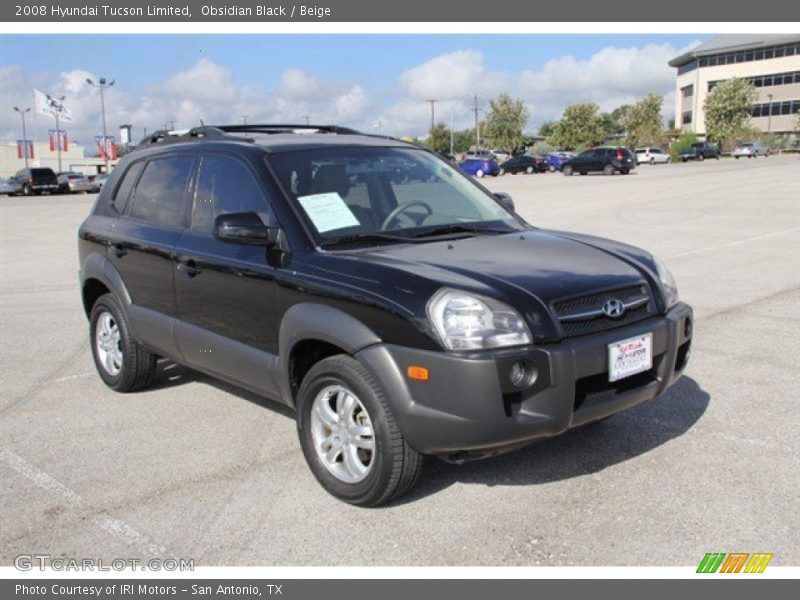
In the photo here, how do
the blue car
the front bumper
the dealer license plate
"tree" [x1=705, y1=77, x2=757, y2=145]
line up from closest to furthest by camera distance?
the front bumper
the dealer license plate
the blue car
"tree" [x1=705, y1=77, x2=757, y2=145]

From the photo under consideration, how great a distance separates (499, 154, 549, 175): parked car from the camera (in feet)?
173

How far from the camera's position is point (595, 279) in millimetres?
3859

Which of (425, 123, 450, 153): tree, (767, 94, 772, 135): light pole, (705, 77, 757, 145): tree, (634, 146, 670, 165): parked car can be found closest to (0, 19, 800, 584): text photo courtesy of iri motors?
(634, 146, 670, 165): parked car

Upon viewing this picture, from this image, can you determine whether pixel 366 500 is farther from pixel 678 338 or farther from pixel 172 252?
pixel 172 252

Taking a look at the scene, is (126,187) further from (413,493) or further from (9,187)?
(9,187)

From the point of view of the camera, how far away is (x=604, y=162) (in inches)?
1649

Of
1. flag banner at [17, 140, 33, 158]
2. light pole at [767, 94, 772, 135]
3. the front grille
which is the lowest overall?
the front grille

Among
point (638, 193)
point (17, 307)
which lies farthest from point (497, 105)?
point (17, 307)

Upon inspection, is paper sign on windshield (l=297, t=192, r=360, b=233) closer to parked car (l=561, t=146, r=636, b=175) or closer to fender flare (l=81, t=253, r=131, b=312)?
fender flare (l=81, t=253, r=131, b=312)

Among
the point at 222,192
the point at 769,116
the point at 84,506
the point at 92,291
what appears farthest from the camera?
the point at 769,116

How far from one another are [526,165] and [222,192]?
4976 cm

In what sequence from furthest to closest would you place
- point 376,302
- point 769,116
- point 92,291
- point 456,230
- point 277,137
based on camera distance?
1. point 769,116
2. point 92,291
3. point 277,137
4. point 456,230
5. point 376,302

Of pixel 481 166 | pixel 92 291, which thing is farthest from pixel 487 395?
pixel 481 166

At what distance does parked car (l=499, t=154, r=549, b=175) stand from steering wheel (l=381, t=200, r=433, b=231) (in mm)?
49497
